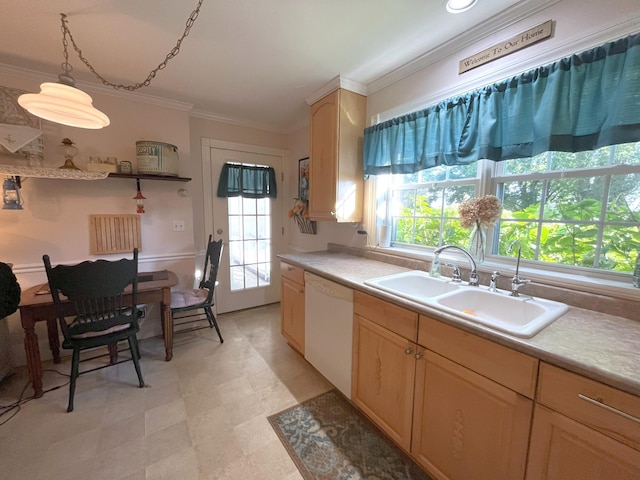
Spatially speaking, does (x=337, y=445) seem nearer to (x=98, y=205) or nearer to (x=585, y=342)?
(x=585, y=342)

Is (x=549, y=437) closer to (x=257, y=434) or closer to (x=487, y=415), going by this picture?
(x=487, y=415)

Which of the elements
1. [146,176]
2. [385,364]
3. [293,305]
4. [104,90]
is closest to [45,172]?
[146,176]

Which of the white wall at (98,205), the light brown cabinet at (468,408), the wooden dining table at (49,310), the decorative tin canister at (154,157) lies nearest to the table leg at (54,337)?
the wooden dining table at (49,310)

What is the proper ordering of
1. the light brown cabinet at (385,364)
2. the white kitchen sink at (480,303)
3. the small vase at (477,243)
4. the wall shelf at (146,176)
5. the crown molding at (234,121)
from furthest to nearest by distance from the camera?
the crown molding at (234,121)
the wall shelf at (146,176)
the small vase at (477,243)
the light brown cabinet at (385,364)
the white kitchen sink at (480,303)

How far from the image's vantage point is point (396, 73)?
197 cm

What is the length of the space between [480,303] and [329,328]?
96cm

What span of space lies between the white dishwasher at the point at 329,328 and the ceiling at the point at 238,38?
1.58 metres

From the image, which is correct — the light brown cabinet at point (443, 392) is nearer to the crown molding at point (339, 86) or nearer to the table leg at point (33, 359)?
the crown molding at point (339, 86)

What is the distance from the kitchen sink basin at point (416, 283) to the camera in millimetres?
1593

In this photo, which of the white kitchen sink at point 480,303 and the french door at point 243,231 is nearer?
the white kitchen sink at point 480,303

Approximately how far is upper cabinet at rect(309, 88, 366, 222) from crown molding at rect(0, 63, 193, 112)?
1.42m

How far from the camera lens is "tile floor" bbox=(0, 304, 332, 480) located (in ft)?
4.33

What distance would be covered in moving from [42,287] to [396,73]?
323cm

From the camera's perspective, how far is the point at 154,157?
2.30m
